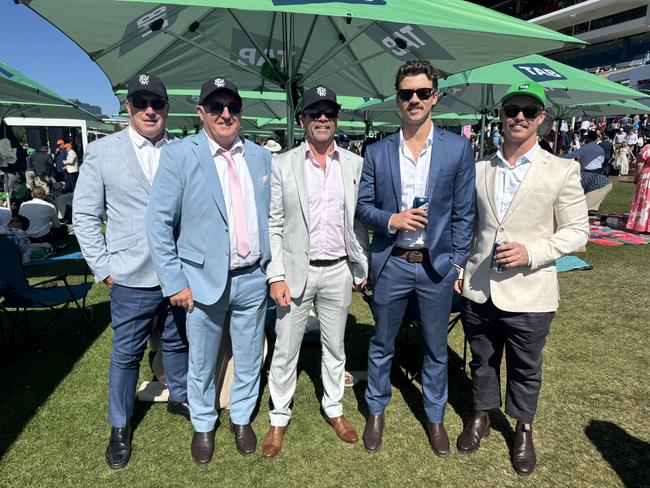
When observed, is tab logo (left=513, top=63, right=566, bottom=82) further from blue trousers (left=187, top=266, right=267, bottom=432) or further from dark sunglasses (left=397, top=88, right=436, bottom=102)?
blue trousers (left=187, top=266, right=267, bottom=432)

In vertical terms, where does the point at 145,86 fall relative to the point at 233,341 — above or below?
above

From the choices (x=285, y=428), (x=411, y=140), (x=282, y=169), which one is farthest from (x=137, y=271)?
(x=411, y=140)

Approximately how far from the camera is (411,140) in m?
2.64

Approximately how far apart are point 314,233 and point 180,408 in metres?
1.73

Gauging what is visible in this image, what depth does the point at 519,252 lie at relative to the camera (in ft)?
7.95

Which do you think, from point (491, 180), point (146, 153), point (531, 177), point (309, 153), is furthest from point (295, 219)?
point (531, 177)

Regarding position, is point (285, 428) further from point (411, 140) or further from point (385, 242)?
point (411, 140)

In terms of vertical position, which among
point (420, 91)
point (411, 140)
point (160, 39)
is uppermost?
point (160, 39)

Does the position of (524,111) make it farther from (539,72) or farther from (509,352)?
(539,72)

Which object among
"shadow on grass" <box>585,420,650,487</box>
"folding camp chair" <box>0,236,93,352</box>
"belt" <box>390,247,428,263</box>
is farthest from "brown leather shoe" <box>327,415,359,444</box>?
"folding camp chair" <box>0,236,93,352</box>

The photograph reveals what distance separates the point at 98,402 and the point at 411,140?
10.2ft

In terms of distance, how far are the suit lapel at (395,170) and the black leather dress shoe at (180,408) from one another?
2.14 meters

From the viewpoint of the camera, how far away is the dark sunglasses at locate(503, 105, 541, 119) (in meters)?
2.49

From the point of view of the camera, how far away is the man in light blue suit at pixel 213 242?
245 cm
